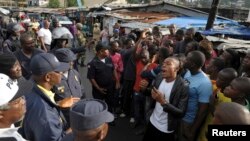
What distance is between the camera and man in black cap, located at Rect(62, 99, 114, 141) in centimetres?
218

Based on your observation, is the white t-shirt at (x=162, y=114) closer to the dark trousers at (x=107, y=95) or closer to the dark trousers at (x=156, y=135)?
the dark trousers at (x=156, y=135)

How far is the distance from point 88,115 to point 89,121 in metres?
0.04

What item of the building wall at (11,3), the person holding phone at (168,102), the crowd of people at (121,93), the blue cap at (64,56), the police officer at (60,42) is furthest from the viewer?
the building wall at (11,3)

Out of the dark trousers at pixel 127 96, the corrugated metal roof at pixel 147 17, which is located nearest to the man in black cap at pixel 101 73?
the dark trousers at pixel 127 96

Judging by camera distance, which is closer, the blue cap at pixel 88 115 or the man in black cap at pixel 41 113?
the blue cap at pixel 88 115

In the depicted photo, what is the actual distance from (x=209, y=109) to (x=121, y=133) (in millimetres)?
2825

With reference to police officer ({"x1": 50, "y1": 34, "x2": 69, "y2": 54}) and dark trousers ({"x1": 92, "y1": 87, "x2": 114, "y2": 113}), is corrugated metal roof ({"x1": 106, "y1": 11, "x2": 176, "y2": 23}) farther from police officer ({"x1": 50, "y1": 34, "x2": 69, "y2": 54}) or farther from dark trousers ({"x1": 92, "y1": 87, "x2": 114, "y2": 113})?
police officer ({"x1": 50, "y1": 34, "x2": 69, "y2": 54})

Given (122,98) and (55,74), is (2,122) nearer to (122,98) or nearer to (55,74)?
(55,74)

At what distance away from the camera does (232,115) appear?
2.25m

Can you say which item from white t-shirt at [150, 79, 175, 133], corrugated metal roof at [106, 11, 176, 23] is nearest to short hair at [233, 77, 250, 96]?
white t-shirt at [150, 79, 175, 133]

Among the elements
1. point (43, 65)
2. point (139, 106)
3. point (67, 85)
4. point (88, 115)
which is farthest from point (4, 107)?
point (139, 106)

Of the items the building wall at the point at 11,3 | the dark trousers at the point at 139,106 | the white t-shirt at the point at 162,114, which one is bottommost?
the building wall at the point at 11,3

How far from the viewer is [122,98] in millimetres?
7203

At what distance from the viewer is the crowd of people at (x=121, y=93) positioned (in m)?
2.34
